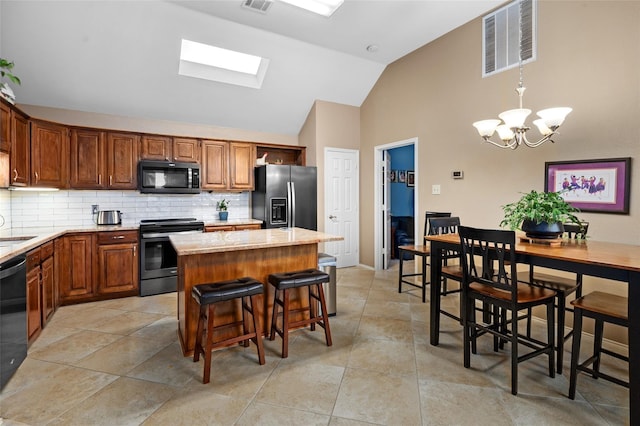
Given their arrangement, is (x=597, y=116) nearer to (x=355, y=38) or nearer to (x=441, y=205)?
(x=441, y=205)

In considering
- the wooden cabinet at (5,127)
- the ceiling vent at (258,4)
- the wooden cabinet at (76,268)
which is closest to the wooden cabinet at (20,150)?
the wooden cabinet at (5,127)

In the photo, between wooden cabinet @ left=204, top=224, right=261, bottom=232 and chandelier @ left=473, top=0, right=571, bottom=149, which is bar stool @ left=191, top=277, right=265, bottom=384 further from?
chandelier @ left=473, top=0, right=571, bottom=149

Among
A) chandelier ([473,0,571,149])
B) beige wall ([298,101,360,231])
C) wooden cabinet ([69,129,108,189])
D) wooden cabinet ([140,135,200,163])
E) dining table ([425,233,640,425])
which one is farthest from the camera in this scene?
beige wall ([298,101,360,231])

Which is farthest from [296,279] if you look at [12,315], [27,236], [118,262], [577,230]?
[27,236]

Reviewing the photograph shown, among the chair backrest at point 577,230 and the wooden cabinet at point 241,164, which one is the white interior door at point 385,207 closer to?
the wooden cabinet at point 241,164

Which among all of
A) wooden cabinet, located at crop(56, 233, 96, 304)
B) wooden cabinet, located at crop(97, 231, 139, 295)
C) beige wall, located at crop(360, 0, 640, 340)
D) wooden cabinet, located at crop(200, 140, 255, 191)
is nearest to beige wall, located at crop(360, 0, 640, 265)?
beige wall, located at crop(360, 0, 640, 340)

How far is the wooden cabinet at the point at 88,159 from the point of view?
4.15 metres

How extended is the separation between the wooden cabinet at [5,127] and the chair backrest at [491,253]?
410 centimetres

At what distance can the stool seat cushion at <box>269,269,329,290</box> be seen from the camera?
2605 millimetres

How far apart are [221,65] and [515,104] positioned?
3.94 meters

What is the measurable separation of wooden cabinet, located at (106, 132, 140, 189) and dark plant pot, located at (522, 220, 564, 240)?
4734mm

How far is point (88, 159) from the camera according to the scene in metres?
4.23

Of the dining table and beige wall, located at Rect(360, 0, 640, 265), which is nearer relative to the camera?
the dining table

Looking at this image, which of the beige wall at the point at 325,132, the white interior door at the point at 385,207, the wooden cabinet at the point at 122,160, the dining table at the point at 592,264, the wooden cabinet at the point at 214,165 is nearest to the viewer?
the dining table at the point at 592,264
